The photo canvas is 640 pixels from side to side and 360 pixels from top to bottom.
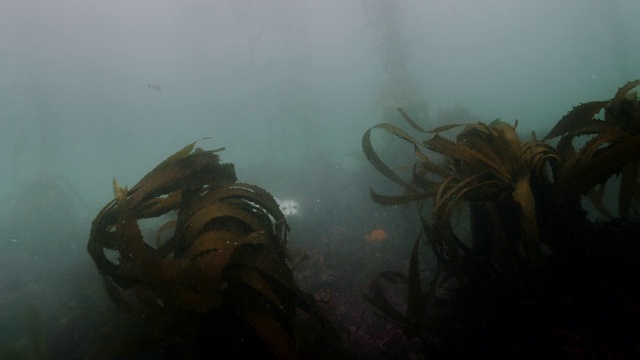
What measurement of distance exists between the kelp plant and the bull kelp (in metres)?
0.67

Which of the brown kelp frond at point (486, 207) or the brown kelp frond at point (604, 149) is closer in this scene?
the brown kelp frond at point (604, 149)

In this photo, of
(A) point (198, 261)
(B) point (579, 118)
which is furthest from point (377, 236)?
(A) point (198, 261)

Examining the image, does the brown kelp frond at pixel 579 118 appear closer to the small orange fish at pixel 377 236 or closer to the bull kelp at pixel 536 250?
the bull kelp at pixel 536 250

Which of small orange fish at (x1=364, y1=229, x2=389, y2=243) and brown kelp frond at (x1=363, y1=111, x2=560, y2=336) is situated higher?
brown kelp frond at (x1=363, y1=111, x2=560, y2=336)

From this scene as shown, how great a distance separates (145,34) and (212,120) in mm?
39532

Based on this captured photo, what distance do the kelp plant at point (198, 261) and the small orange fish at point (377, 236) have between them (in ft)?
18.0

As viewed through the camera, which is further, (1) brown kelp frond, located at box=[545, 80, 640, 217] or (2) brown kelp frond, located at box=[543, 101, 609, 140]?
(2) brown kelp frond, located at box=[543, 101, 609, 140]

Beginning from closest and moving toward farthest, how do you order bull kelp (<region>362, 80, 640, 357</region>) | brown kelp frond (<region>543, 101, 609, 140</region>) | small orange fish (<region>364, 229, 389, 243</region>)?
bull kelp (<region>362, 80, 640, 357</region>), brown kelp frond (<region>543, 101, 609, 140</region>), small orange fish (<region>364, 229, 389, 243</region>)

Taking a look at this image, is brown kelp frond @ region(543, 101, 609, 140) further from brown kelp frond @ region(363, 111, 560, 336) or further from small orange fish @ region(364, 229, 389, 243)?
small orange fish @ region(364, 229, 389, 243)

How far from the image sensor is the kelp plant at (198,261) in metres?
1.38

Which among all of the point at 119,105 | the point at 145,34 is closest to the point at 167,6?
the point at 145,34

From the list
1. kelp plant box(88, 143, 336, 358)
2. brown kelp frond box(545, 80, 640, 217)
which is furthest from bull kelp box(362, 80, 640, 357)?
kelp plant box(88, 143, 336, 358)

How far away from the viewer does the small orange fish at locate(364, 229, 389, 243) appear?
24.1 ft

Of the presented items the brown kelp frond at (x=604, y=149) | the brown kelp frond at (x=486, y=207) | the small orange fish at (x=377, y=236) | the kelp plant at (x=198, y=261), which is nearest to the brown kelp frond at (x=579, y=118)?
the brown kelp frond at (x=604, y=149)
